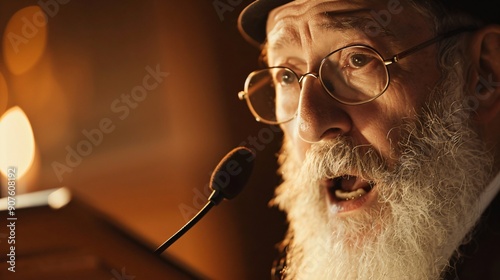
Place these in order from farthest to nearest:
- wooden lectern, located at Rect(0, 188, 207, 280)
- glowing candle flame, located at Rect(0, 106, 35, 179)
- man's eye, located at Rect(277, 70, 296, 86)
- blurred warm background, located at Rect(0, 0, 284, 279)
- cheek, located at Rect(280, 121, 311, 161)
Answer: blurred warm background, located at Rect(0, 0, 284, 279), glowing candle flame, located at Rect(0, 106, 35, 179), man's eye, located at Rect(277, 70, 296, 86), cheek, located at Rect(280, 121, 311, 161), wooden lectern, located at Rect(0, 188, 207, 280)

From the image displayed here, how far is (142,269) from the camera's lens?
829 mm

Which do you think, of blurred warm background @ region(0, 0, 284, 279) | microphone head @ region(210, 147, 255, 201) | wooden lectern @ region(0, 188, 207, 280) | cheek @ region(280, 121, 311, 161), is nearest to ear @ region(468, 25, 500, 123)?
cheek @ region(280, 121, 311, 161)

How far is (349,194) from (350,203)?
3cm

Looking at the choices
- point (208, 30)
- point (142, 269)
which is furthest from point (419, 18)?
point (208, 30)

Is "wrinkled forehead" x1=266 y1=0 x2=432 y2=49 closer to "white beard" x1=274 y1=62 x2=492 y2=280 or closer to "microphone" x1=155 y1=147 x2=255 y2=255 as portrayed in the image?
"white beard" x1=274 y1=62 x2=492 y2=280

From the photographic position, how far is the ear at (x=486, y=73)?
1.32m

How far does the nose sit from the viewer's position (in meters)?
1.33

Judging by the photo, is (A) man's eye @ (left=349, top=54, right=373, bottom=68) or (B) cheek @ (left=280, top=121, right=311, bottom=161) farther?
(B) cheek @ (left=280, top=121, right=311, bottom=161)

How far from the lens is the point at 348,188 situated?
1.42 meters

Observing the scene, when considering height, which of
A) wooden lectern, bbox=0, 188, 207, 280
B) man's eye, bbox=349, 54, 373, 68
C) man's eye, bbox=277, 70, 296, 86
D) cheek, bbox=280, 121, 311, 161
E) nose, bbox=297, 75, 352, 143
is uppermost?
wooden lectern, bbox=0, 188, 207, 280

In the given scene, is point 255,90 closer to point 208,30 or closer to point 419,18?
point 419,18

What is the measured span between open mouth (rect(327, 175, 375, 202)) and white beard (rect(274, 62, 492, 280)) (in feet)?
0.16

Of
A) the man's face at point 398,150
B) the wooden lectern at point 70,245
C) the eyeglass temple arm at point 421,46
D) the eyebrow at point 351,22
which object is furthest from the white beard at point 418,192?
the wooden lectern at point 70,245

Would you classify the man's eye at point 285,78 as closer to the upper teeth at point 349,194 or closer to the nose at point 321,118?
the nose at point 321,118
